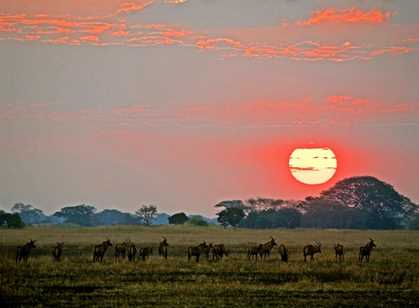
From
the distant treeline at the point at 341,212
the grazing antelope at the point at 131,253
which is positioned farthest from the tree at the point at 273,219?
the grazing antelope at the point at 131,253

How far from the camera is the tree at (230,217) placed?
447 feet

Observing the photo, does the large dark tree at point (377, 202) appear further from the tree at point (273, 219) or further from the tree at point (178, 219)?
the tree at point (178, 219)

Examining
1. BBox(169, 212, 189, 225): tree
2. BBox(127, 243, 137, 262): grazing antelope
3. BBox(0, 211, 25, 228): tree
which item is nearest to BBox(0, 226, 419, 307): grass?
BBox(127, 243, 137, 262): grazing antelope

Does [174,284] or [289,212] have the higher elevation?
[289,212]

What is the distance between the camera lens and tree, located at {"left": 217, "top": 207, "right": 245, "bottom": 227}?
447ft

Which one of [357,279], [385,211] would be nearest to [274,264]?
[357,279]

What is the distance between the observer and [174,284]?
34.8 meters

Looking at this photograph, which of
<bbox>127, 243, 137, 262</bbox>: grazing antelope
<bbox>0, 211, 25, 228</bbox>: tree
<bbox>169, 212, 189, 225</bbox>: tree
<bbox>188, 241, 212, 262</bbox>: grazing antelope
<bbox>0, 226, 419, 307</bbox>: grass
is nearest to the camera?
<bbox>0, 226, 419, 307</bbox>: grass

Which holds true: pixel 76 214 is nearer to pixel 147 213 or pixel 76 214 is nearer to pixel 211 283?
pixel 147 213

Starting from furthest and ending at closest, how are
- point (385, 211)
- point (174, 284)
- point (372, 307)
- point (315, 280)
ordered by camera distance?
point (385, 211) → point (315, 280) → point (174, 284) → point (372, 307)

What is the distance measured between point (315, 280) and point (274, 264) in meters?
7.92

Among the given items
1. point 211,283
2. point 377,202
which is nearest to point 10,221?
point 377,202

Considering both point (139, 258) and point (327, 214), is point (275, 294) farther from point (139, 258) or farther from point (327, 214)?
point (327, 214)

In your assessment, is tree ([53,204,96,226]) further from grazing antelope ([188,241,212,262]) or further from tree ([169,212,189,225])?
grazing antelope ([188,241,212,262])
